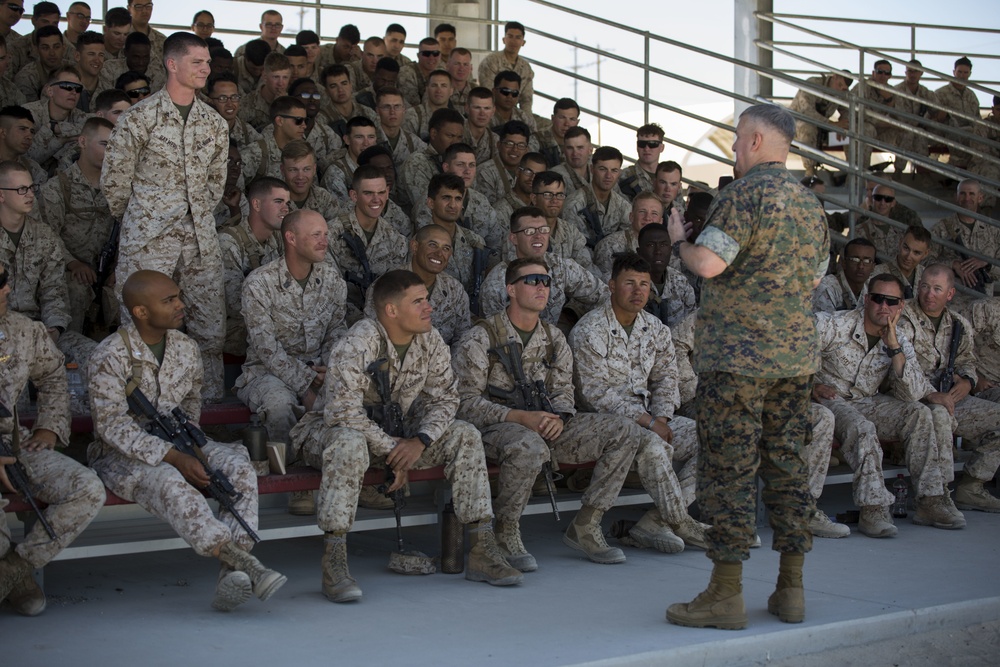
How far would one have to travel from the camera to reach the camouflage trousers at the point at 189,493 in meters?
4.78

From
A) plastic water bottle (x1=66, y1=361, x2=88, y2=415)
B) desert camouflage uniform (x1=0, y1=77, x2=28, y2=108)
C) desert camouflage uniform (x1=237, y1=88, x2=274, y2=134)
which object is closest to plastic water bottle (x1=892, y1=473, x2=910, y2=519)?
plastic water bottle (x1=66, y1=361, x2=88, y2=415)

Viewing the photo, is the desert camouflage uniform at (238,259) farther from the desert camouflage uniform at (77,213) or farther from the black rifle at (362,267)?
the desert camouflage uniform at (77,213)

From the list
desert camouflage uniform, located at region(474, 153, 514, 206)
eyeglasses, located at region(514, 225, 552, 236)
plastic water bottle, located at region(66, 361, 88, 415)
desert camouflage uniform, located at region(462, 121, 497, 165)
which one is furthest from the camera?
desert camouflage uniform, located at region(462, 121, 497, 165)

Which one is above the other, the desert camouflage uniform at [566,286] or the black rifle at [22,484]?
the desert camouflage uniform at [566,286]

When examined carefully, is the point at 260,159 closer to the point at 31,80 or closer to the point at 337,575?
the point at 31,80

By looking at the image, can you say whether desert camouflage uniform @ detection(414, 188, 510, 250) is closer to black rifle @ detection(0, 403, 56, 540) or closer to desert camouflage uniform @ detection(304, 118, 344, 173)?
desert camouflage uniform @ detection(304, 118, 344, 173)

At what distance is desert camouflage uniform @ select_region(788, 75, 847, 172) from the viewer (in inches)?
444

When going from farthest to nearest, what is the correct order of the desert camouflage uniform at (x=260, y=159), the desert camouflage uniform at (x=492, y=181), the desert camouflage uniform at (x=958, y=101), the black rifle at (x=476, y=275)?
the desert camouflage uniform at (x=958, y=101)
the desert camouflage uniform at (x=492, y=181)
the desert camouflage uniform at (x=260, y=159)
the black rifle at (x=476, y=275)

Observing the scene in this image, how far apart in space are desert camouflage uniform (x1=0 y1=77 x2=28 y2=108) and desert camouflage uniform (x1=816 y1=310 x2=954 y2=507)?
5977 millimetres

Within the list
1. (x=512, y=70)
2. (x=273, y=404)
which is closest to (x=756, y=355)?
(x=273, y=404)

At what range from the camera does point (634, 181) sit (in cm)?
986

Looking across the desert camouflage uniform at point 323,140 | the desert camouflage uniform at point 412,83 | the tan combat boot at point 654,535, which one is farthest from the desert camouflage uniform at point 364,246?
the desert camouflage uniform at point 412,83

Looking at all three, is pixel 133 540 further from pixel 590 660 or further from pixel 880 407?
pixel 880 407

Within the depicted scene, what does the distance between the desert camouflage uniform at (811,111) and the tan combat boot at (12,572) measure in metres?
8.03
